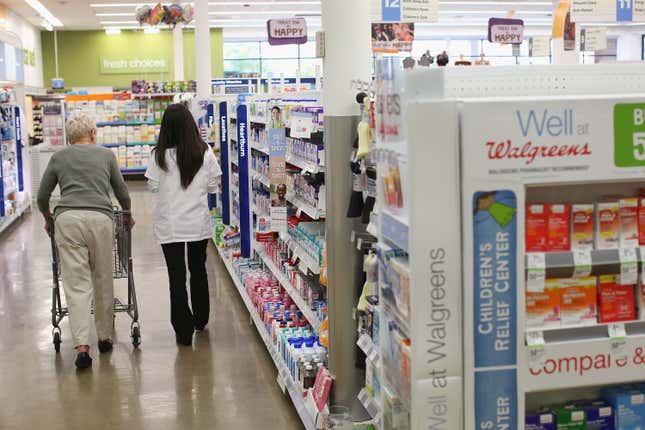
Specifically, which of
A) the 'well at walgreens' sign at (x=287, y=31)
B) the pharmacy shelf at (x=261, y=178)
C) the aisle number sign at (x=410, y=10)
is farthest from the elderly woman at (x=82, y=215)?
the 'well at walgreens' sign at (x=287, y=31)

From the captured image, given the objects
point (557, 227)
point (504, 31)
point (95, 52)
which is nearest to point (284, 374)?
point (557, 227)

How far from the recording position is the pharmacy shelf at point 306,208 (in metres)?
A: 4.75

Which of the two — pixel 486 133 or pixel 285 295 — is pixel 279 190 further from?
pixel 486 133

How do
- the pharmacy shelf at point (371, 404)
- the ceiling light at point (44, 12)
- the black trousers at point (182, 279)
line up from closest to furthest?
the pharmacy shelf at point (371, 404)
the black trousers at point (182, 279)
the ceiling light at point (44, 12)

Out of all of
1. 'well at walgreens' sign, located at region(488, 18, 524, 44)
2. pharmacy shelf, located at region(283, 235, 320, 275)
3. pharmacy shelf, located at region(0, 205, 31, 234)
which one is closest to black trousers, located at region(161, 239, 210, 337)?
pharmacy shelf, located at region(283, 235, 320, 275)

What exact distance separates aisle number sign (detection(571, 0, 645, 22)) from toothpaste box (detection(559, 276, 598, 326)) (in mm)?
9968

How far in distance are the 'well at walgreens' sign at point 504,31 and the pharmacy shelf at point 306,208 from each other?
921 centimetres

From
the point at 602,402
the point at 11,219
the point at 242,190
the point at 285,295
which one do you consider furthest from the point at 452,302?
the point at 11,219

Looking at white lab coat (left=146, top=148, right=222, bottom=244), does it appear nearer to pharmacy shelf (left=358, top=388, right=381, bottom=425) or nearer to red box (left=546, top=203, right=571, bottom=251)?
pharmacy shelf (left=358, top=388, right=381, bottom=425)

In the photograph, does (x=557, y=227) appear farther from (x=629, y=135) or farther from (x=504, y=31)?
(x=504, y=31)

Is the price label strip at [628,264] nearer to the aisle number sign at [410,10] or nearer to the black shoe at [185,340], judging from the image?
the black shoe at [185,340]

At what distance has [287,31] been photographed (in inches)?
520

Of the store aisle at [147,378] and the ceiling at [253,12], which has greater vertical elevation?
the ceiling at [253,12]

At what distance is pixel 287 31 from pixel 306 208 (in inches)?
339
